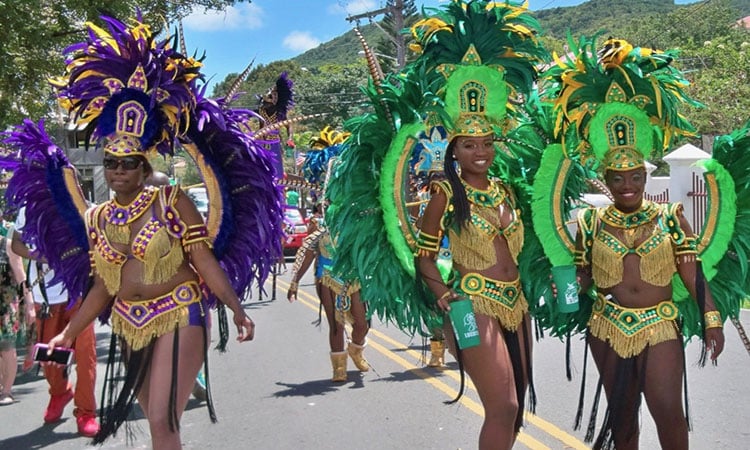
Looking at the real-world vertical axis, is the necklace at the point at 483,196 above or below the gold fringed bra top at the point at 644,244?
above

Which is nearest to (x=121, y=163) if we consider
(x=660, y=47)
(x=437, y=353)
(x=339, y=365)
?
(x=339, y=365)

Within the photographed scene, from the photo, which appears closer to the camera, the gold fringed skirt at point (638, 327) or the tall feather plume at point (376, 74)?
the gold fringed skirt at point (638, 327)

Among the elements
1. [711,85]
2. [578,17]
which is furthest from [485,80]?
[578,17]

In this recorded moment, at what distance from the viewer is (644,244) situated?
4.36m

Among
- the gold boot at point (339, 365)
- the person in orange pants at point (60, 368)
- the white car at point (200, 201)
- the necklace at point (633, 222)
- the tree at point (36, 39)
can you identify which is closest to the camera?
the necklace at point (633, 222)

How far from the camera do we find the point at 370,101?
4.66m

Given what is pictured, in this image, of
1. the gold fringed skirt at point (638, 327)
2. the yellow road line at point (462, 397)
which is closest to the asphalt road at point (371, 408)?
the yellow road line at point (462, 397)

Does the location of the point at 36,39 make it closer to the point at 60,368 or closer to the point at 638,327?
the point at 60,368

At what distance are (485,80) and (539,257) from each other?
42.6 inches

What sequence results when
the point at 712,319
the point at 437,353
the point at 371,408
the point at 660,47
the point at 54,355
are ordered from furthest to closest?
the point at 660,47 < the point at 437,353 < the point at 371,408 < the point at 54,355 < the point at 712,319

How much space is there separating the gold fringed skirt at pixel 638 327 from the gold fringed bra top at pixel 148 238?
2.26 meters

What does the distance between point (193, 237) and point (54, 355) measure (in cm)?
104

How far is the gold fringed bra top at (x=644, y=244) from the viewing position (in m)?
4.35

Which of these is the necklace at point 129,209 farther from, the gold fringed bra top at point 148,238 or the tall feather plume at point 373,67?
the tall feather plume at point 373,67
